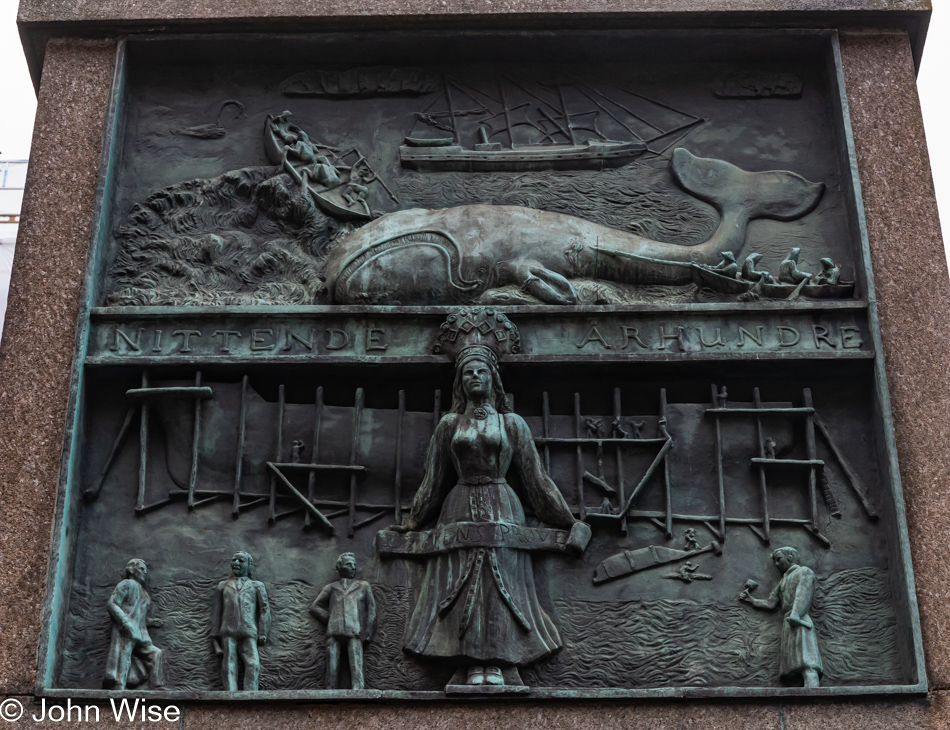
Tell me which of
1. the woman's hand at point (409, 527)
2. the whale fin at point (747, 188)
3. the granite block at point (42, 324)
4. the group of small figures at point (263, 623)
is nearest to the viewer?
the group of small figures at point (263, 623)

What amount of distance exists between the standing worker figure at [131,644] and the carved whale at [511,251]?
2492 millimetres

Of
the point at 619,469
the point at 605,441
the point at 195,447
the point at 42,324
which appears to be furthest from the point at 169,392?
the point at 619,469

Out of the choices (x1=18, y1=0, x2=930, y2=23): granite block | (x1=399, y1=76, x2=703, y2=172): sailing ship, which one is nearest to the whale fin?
(x1=399, y1=76, x2=703, y2=172): sailing ship

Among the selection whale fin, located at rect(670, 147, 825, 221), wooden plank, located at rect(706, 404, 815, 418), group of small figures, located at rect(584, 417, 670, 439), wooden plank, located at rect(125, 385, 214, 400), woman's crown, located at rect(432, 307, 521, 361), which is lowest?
group of small figures, located at rect(584, 417, 670, 439)

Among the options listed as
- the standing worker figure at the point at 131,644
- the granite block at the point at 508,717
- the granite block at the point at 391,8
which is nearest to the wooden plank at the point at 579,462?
the granite block at the point at 508,717

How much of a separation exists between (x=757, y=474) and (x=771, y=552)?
534mm

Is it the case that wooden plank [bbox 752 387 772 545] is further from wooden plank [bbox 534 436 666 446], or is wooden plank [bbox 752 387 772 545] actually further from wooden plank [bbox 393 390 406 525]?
wooden plank [bbox 393 390 406 525]

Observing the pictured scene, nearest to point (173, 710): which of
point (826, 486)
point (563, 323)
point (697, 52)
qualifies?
point (563, 323)

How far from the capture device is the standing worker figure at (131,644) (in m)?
9.04

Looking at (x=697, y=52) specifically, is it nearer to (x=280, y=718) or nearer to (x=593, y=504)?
(x=593, y=504)

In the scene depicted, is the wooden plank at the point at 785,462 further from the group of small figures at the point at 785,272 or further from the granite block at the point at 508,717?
the granite block at the point at 508,717

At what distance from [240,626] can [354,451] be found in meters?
1.39

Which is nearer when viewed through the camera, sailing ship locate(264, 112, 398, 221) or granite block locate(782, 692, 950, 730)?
granite block locate(782, 692, 950, 730)

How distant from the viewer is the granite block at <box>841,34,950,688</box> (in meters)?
9.20
